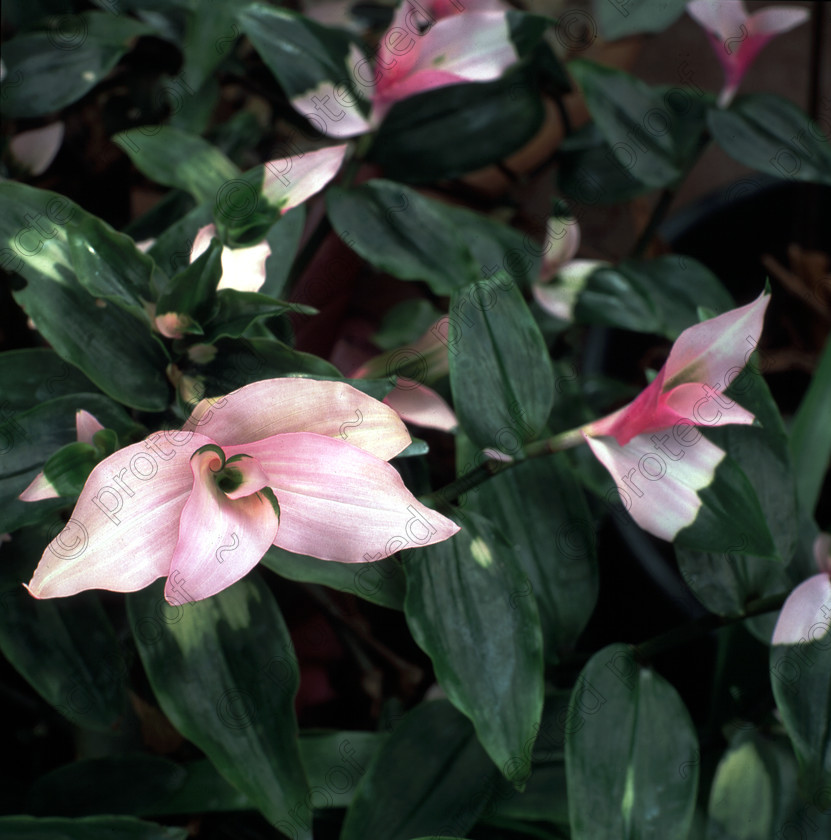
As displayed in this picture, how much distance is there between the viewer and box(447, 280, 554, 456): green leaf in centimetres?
45

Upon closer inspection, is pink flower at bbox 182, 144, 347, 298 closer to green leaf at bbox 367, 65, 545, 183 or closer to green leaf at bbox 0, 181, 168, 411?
green leaf at bbox 0, 181, 168, 411

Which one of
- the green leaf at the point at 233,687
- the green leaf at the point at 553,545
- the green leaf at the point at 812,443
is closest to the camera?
the green leaf at the point at 233,687

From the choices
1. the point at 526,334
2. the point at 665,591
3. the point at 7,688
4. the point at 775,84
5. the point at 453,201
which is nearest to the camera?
the point at 526,334

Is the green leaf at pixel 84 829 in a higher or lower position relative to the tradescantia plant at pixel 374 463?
lower

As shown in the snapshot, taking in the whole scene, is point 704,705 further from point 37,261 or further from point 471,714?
point 37,261

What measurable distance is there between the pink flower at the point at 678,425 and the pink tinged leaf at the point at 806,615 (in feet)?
0.30

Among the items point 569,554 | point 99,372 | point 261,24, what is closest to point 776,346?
point 569,554

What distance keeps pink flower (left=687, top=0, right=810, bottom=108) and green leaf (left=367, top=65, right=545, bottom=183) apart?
15 cm

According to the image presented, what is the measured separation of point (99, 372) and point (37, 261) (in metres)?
0.07

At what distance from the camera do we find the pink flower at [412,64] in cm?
55

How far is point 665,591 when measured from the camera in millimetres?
792

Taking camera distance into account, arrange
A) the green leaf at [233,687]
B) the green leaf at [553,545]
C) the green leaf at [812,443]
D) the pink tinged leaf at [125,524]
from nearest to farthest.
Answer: the pink tinged leaf at [125,524]
the green leaf at [233,687]
the green leaf at [553,545]
the green leaf at [812,443]

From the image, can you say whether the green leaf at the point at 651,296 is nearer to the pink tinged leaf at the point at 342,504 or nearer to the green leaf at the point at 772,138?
the green leaf at the point at 772,138

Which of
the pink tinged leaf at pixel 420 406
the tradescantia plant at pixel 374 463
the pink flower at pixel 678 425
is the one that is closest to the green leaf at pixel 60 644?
the tradescantia plant at pixel 374 463
